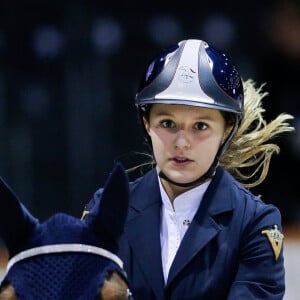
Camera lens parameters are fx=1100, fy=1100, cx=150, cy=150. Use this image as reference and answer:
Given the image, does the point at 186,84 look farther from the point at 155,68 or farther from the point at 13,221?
the point at 13,221

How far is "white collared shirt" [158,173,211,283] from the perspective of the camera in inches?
117

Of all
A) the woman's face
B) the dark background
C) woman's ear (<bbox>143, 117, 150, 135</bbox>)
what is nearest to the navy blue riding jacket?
the woman's face

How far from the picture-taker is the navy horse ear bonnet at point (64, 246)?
2.17 m

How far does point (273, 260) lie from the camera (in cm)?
295

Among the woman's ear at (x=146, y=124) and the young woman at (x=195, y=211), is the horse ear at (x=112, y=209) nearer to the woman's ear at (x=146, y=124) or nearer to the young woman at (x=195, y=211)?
the young woman at (x=195, y=211)

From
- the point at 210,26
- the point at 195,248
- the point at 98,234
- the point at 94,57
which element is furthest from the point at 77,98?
the point at 98,234

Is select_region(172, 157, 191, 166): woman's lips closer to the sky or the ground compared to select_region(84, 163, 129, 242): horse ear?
closer to the ground

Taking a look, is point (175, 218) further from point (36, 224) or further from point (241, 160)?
point (36, 224)

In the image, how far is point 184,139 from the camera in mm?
2885

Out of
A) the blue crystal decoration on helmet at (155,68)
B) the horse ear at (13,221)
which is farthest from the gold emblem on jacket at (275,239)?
the horse ear at (13,221)

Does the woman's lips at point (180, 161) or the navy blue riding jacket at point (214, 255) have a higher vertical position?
the woman's lips at point (180, 161)

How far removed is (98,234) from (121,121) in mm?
5526

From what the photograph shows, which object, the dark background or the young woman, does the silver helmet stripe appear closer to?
the young woman

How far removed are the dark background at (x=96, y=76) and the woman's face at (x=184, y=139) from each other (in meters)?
4.66
